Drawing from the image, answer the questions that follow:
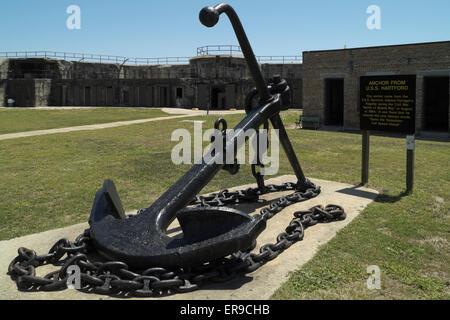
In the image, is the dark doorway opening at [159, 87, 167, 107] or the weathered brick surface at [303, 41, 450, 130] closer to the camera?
the weathered brick surface at [303, 41, 450, 130]

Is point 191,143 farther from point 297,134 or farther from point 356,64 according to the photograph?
point 356,64

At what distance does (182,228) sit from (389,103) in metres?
5.35

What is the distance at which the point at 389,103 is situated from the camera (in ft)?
25.0

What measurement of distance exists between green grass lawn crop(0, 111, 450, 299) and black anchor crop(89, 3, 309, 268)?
0.62 metres

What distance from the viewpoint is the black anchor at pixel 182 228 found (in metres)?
3.54

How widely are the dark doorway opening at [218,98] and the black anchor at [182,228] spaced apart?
106ft

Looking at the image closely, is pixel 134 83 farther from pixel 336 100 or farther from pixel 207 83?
pixel 336 100

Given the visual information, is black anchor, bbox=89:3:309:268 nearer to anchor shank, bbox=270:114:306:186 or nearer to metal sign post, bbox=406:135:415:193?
anchor shank, bbox=270:114:306:186

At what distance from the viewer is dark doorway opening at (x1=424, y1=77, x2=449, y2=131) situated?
22.7 metres

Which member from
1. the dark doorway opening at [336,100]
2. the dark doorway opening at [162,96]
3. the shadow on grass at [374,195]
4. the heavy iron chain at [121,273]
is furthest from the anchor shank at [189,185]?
the dark doorway opening at [162,96]

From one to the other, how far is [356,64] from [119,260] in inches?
701

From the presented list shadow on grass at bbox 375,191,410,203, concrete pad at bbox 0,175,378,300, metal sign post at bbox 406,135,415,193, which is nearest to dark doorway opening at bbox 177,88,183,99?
metal sign post at bbox 406,135,415,193

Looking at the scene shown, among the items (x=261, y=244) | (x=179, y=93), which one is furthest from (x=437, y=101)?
(x=261, y=244)

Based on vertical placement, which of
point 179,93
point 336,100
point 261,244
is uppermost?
point 179,93
